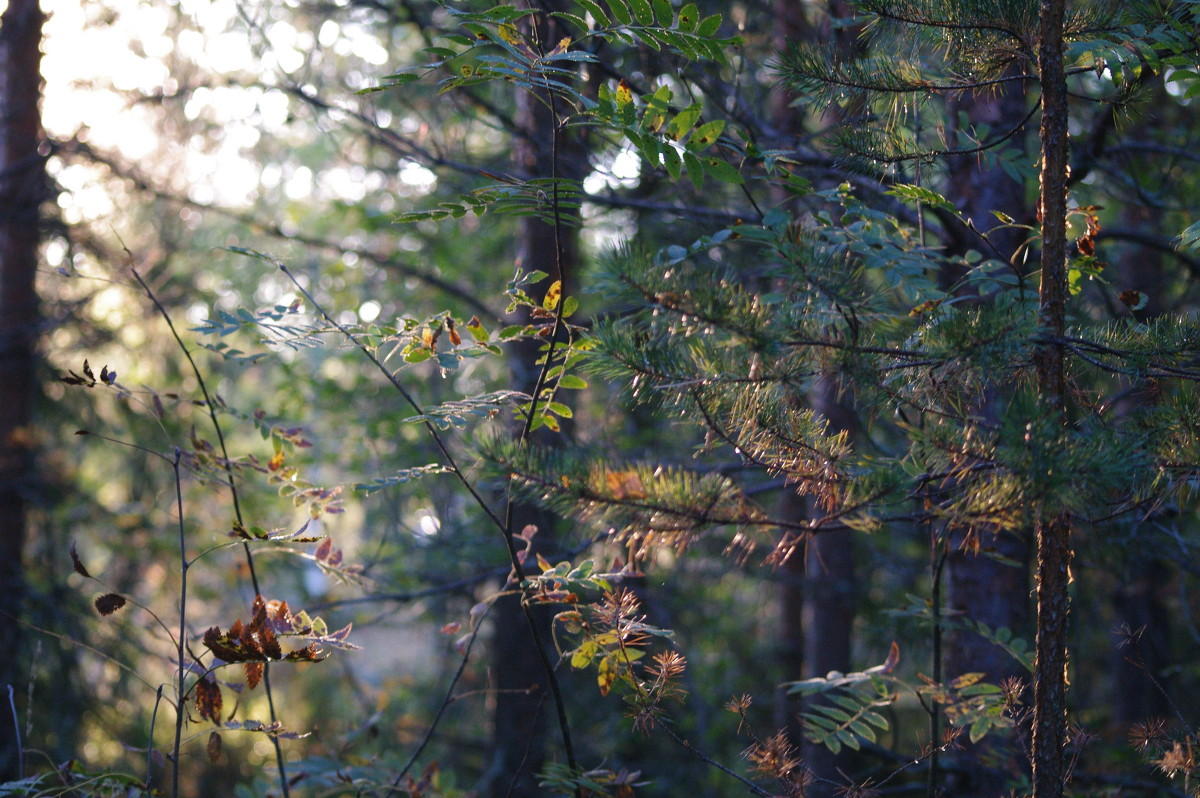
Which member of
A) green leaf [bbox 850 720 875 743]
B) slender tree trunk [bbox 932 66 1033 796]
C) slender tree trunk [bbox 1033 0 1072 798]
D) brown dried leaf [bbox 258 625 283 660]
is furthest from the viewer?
slender tree trunk [bbox 932 66 1033 796]

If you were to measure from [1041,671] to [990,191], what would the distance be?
2.30 meters

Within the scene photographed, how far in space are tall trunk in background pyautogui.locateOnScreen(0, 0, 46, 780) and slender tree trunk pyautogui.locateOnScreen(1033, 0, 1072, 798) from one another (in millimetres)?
7074

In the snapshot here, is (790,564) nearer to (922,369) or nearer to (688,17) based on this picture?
(922,369)

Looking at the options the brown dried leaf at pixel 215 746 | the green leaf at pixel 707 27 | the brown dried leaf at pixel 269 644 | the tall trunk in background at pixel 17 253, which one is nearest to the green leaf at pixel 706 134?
the green leaf at pixel 707 27

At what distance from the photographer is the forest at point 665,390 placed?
182cm

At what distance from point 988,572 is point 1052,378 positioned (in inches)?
73.8

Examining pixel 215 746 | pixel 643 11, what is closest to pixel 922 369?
pixel 643 11

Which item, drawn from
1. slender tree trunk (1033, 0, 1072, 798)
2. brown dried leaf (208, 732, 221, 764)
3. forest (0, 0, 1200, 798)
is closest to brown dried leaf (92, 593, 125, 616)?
forest (0, 0, 1200, 798)

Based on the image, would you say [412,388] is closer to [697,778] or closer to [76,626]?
[76,626]

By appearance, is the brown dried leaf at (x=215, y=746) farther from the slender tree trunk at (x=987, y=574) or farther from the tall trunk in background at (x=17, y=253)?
the tall trunk in background at (x=17, y=253)

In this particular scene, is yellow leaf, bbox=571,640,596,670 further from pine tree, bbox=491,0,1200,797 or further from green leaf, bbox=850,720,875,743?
green leaf, bbox=850,720,875,743

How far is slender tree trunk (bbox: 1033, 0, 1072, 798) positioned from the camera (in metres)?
1.86

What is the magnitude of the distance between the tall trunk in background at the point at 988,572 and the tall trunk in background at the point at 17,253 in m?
6.63

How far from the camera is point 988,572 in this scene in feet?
11.3
